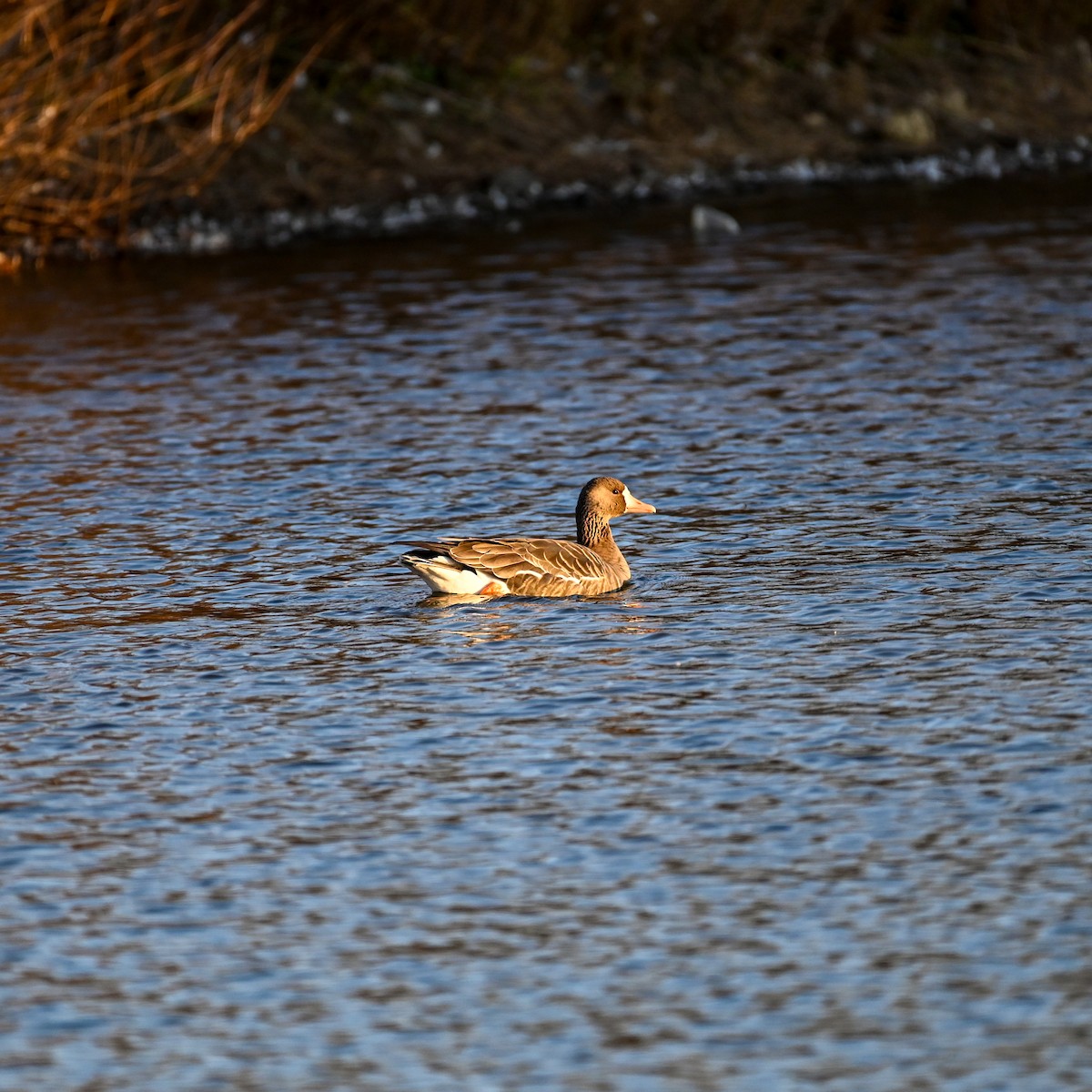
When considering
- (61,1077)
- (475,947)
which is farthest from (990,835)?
(61,1077)

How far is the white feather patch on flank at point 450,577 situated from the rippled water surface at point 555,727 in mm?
199

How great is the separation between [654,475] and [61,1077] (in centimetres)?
1100

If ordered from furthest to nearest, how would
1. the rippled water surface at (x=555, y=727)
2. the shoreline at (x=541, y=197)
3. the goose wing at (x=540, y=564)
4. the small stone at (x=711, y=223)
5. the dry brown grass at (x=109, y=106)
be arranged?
the shoreline at (x=541, y=197), the small stone at (x=711, y=223), the dry brown grass at (x=109, y=106), the goose wing at (x=540, y=564), the rippled water surface at (x=555, y=727)

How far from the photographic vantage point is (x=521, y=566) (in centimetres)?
1419

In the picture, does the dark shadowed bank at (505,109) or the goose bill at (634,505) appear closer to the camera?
the goose bill at (634,505)

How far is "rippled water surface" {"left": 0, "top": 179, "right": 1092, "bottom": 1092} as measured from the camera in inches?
324

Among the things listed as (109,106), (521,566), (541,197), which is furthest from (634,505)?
(541,197)

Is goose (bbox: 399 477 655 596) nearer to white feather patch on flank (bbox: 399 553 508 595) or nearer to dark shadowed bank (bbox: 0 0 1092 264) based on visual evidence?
white feather patch on flank (bbox: 399 553 508 595)

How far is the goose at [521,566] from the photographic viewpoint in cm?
1393

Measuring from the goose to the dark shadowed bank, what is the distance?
50.7 ft

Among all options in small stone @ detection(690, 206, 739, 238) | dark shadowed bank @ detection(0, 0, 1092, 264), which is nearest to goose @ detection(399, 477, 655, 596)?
dark shadowed bank @ detection(0, 0, 1092, 264)

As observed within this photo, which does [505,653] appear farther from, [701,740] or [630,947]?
[630,947]

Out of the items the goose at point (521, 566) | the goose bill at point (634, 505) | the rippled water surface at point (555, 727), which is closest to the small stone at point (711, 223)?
the rippled water surface at point (555, 727)

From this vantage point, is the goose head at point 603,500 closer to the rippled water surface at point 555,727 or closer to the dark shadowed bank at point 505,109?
the rippled water surface at point 555,727
